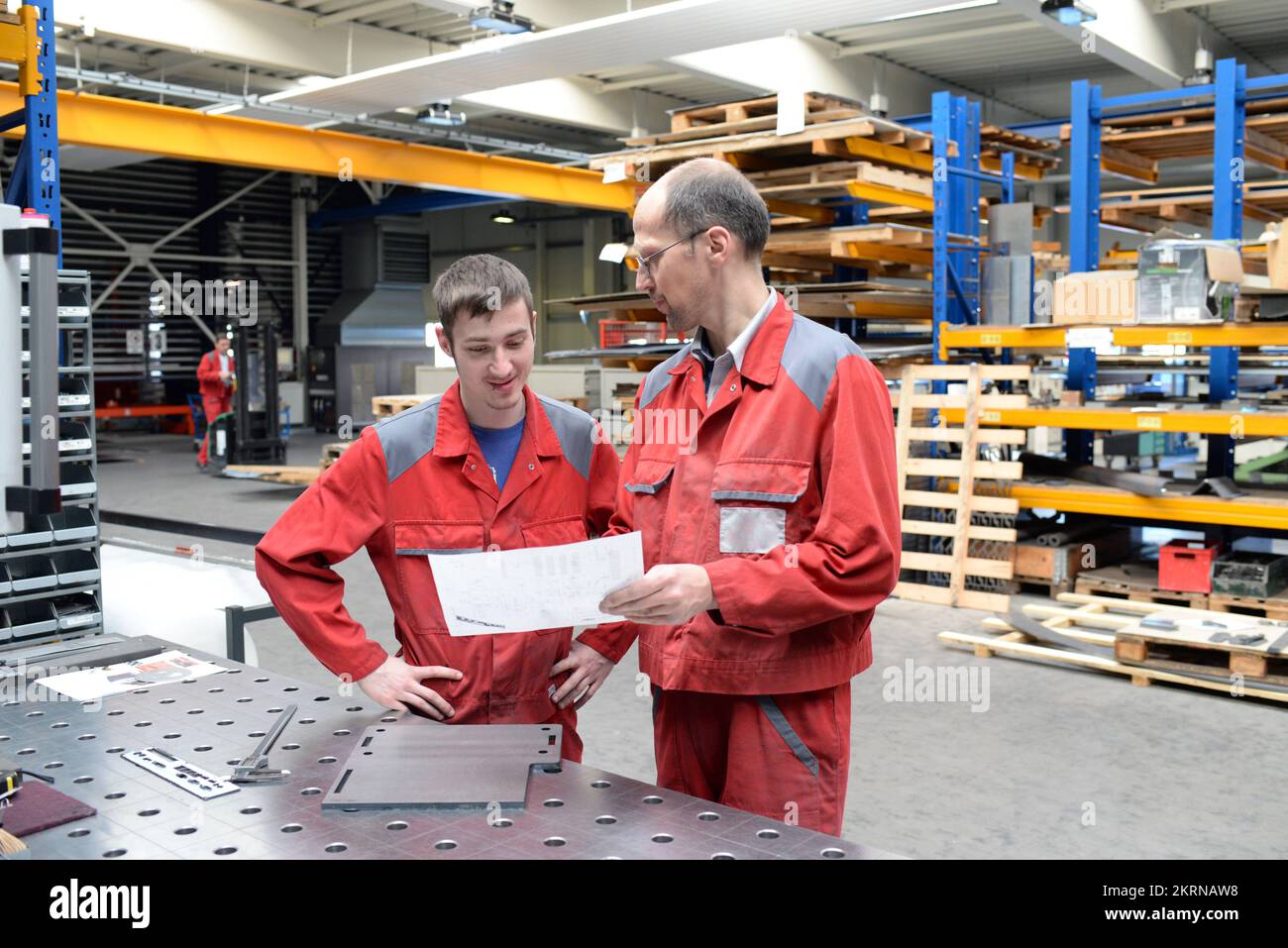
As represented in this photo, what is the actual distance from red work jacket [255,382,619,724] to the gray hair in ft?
1.71

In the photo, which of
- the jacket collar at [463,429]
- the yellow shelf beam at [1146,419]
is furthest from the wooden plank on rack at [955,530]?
the jacket collar at [463,429]

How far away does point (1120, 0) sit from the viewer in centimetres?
1023

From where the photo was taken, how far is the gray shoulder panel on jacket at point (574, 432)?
2422 millimetres

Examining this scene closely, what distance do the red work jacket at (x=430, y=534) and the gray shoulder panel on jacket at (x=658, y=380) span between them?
21cm

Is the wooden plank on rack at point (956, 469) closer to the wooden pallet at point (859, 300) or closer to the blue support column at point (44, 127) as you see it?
the wooden pallet at point (859, 300)

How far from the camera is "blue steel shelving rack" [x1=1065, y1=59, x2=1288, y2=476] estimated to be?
7.51 m

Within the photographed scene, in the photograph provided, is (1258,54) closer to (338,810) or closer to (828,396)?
(828,396)

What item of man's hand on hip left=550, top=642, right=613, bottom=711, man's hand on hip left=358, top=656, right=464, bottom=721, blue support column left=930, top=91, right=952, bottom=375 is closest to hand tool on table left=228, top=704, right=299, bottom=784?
man's hand on hip left=358, top=656, right=464, bottom=721

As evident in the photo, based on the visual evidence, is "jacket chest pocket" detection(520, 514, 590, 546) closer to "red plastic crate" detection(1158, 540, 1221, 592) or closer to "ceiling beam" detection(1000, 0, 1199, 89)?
"red plastic crate" detection(1158, 540, 1221, 592)

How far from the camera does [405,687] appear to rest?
2.14 m

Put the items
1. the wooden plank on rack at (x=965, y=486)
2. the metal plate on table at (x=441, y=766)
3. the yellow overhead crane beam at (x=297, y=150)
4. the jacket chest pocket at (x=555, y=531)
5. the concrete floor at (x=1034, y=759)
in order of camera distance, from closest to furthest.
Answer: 1. the metal plate on table at (x=441, y=766)
2. the jacket chest pocket at (x=555, y=531)
3. the concrete floor at (x=1034, y=759)
4. the wooden plank on rack at (x=965, y=486)
5. the yellow overhead crane beam at (x=297, y=150)

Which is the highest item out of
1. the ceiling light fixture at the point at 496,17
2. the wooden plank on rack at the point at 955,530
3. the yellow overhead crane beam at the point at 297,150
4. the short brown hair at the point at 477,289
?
the ceiling light fixture at the point at 496,17

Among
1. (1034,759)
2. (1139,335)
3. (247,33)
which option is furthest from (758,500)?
(247,33)

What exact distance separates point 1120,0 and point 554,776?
10556mm
